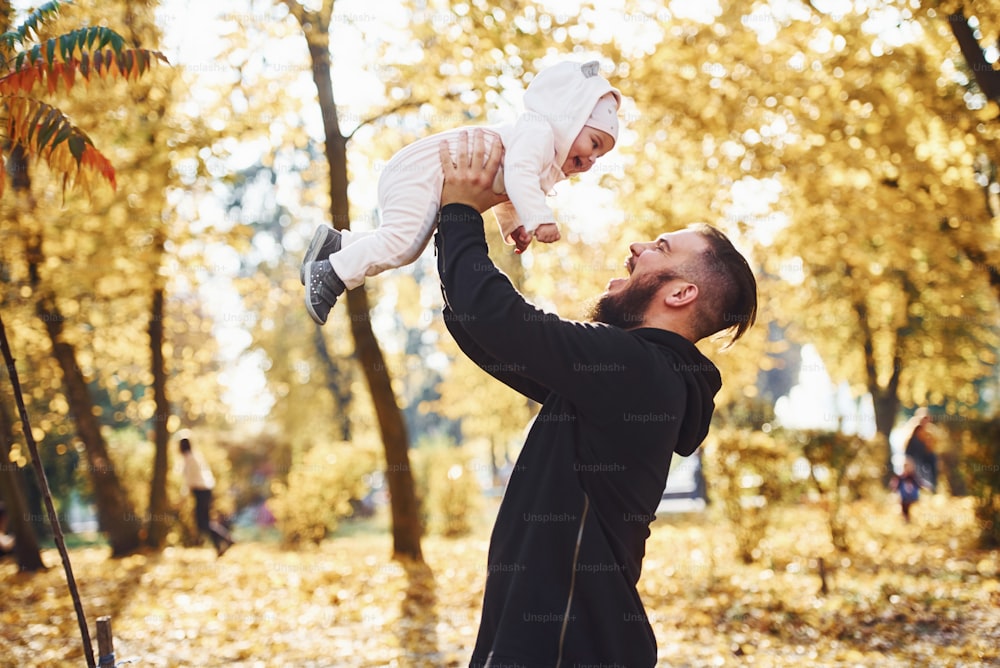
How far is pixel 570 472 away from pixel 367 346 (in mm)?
9942

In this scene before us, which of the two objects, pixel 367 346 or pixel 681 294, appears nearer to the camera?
pixel 681 294

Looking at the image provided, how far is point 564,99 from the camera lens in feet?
9.70

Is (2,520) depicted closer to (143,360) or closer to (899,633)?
(143,360)

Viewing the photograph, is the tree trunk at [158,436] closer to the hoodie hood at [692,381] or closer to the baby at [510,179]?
the baby at [510,179]

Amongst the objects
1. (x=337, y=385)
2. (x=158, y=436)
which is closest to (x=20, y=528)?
(x=158, y=436)

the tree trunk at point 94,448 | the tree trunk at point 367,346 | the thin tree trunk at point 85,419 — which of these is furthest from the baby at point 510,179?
the tree trunk at point 94,448

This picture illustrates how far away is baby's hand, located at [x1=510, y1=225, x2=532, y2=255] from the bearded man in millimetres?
308

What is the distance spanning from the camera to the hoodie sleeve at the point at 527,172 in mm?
2670

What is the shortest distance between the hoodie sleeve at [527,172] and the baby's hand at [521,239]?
11 centimetres

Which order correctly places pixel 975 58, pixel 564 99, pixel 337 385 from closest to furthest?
pixel 564 99 → pixel 975 58 → pixel 337 385

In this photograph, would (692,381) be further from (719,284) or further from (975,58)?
(975,58)

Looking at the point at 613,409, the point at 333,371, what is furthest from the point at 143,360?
the point at 613,409

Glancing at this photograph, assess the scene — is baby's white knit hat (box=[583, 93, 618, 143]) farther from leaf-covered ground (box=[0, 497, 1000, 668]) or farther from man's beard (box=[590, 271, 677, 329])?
leaf-covered ground (box=[0, 497, 1000, 668])

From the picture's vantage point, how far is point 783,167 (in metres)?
10.5
